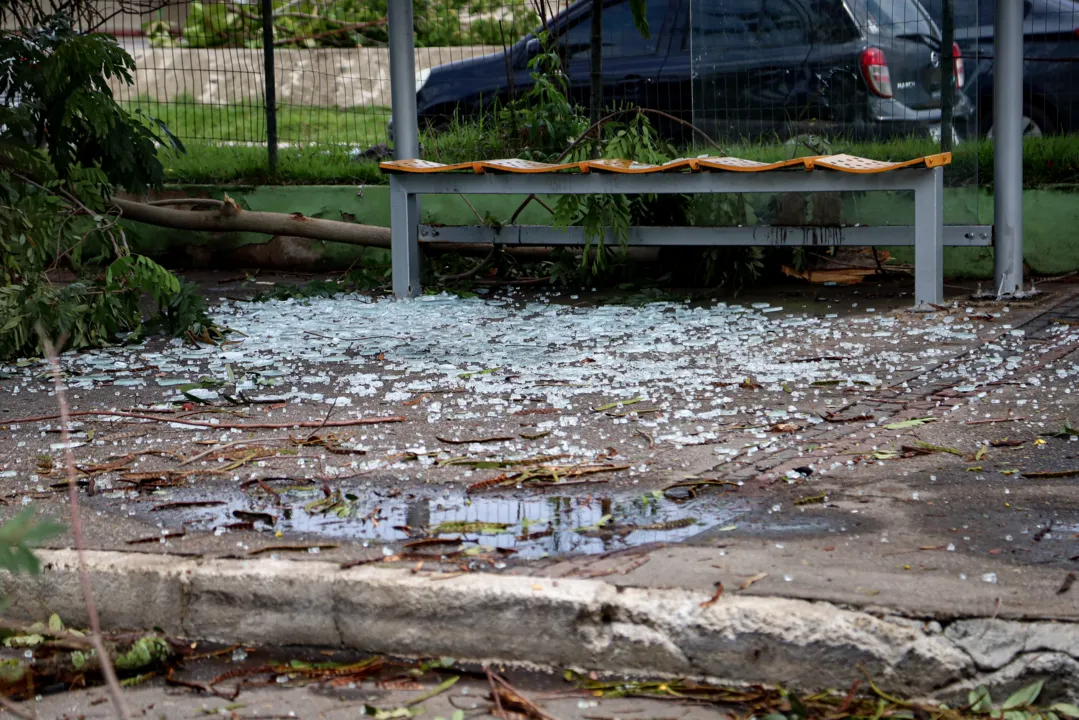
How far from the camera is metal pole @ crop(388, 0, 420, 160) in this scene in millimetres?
7562

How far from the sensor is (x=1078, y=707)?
2.15 metres

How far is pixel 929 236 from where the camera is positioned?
6031 millimetres

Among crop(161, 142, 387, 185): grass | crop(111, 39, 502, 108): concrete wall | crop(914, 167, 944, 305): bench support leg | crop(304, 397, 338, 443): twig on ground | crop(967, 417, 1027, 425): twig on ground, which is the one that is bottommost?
crop(967, 417, 1027, 425): twig on ground

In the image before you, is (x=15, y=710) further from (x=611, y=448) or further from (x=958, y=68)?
(x=958, y=68)

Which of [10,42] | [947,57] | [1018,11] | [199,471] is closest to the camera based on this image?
[199,471]

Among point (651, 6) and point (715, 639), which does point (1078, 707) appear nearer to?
point (715, 639)

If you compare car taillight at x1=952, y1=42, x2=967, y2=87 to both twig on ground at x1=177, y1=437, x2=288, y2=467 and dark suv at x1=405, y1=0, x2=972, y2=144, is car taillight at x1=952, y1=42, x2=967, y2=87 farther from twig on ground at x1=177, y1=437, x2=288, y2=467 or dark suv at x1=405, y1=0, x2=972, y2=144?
twig on ground at x1=177, y1=437, x2=288, y2=467

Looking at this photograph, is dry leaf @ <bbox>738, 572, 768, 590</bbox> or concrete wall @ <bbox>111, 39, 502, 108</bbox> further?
concrete wall @ <bbox>111, 39, 502, 108</bbox>

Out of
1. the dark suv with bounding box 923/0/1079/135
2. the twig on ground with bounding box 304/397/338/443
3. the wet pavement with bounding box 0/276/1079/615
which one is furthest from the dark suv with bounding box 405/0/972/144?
the twig on ground with bounding box 304/397/338/443

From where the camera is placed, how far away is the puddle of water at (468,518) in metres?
2.83

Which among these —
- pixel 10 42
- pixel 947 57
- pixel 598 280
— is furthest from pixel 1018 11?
pixel 10 42

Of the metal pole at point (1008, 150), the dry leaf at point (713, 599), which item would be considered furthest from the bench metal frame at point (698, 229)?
the dry leaf at point (713, 599)

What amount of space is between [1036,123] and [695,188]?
2855 millimetres

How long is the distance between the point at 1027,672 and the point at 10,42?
476 cm
